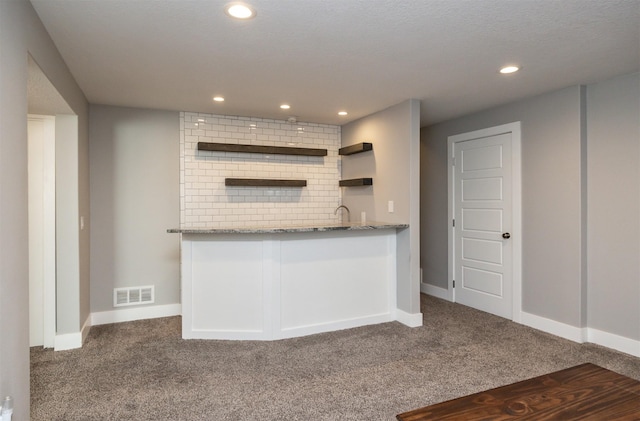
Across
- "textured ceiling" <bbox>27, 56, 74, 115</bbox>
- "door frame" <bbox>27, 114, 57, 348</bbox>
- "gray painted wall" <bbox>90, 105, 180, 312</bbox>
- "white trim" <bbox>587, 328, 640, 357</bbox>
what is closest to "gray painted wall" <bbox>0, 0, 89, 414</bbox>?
"textured ceiling" <bbox>27, 56, 74, 115</bbox>

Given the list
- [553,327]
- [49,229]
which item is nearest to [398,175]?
[553,327]

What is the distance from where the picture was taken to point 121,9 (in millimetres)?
2189

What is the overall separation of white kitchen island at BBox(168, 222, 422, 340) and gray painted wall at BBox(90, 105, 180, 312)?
1.03 meters

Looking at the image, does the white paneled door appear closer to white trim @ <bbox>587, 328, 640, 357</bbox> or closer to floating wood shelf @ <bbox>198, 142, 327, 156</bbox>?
white trim @ <bbox>587, 328, 640, 357</bbox>

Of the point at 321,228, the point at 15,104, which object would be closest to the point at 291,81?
the point at 321,228

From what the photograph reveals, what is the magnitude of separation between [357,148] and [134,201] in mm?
2710

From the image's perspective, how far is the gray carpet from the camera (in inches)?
95.0

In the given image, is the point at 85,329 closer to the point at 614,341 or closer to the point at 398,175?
the point at 398,175

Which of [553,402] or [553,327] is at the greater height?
[553,402]

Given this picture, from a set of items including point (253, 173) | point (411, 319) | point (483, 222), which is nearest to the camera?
point (411, 319)

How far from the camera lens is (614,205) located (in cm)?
339

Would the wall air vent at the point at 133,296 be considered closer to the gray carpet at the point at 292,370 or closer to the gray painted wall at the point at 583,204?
the gray carpet at the point at 292,370

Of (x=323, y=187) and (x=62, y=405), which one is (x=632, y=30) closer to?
(x=323, y=187)

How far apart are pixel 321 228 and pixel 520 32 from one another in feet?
7.11
